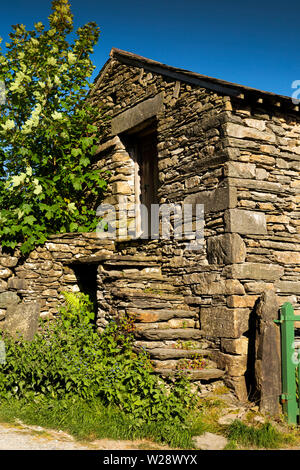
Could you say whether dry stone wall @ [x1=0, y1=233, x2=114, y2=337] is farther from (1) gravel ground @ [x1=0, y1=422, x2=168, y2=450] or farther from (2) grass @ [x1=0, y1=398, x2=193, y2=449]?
(1) gravel ground @ [x1=0, y1=422, x2=168, y2=450]

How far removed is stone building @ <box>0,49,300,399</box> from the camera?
19.4 ft

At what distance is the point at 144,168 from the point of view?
8430mm

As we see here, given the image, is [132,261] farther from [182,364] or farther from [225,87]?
[225,87]

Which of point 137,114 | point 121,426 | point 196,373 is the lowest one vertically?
point 121,426

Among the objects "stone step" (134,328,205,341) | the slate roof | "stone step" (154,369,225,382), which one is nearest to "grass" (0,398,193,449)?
"stone step" (154,369,225,382)

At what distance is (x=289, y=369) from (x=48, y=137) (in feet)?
17.7

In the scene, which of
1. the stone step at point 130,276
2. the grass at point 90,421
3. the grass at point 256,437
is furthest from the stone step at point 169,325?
the grass at point 256,437

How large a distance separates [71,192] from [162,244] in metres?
2.30

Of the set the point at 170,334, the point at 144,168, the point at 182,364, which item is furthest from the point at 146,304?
the point at 144,168

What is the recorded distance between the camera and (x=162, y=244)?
7.21m

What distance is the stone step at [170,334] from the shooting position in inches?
223

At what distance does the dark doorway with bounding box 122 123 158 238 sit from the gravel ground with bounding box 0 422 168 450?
402cm
